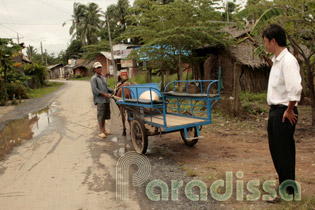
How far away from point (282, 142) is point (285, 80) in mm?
727

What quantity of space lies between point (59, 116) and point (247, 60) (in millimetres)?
10072

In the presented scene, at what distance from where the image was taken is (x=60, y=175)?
4.85 m

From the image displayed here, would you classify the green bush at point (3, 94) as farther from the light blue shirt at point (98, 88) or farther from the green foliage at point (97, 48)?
the green foliage at point (97, 48)

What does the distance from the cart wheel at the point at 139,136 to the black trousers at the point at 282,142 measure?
275 cm

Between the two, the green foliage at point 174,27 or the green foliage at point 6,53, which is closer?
the green foliage at point 174,27

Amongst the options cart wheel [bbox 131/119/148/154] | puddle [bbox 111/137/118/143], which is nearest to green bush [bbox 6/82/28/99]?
puddle [bbox 111/137/118/143]

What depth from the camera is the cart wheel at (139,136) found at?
545cm

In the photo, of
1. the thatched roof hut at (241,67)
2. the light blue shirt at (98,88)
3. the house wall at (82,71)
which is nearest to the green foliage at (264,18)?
the light blue shirt at (98,88)

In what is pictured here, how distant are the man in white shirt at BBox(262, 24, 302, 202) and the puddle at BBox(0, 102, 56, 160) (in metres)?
5.80

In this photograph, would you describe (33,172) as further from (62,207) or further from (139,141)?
(139,141)

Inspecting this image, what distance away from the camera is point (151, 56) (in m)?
13.5

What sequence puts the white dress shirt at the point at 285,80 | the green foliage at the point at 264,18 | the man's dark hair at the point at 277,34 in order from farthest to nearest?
the green foliage at the point at 264,18 → the man's dark hair at the point at 277,34 → the white dress shirt at the point at 285,80

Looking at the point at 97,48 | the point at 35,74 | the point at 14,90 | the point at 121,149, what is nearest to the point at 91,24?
the point at 97,48

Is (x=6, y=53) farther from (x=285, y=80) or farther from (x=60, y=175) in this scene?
(x=285, y=80)
